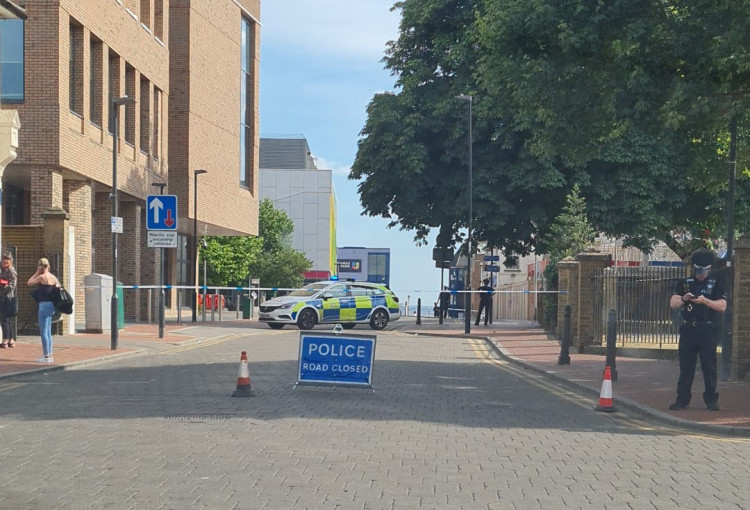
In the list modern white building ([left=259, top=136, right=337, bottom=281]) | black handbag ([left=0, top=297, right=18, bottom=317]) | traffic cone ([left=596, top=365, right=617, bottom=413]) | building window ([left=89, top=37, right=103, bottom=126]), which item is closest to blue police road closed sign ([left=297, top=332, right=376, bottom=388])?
traffic cone ([left=596, top=365, right=617, bottom=413])

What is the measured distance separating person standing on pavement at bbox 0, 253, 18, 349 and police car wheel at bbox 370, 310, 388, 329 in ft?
50.0

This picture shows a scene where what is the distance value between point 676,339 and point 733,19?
28.0 ft

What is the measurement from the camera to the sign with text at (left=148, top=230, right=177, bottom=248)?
25.7m

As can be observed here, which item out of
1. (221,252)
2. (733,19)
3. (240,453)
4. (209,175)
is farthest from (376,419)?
(221,252)

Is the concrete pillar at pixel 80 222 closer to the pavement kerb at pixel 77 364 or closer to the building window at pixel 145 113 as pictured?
the pavement kerb at pixel 77 364

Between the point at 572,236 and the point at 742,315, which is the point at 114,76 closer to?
the point at 572,236

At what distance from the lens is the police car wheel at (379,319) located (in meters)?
34.7

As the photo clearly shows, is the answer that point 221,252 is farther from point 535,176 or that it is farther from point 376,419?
point 376,419

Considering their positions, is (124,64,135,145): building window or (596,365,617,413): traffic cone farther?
(124,64,135,145): building window

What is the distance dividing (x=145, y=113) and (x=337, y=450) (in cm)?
2954

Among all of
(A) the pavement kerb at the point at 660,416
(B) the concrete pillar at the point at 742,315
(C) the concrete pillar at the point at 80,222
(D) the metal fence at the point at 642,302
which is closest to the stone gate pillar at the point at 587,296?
(D) the metal fence at the point at 642,302

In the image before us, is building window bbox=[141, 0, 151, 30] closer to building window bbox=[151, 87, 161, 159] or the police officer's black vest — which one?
building window bbox=[151, 87, 161, 159]

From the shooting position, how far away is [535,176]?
37.1 metres

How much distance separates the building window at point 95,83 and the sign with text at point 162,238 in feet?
22.2
